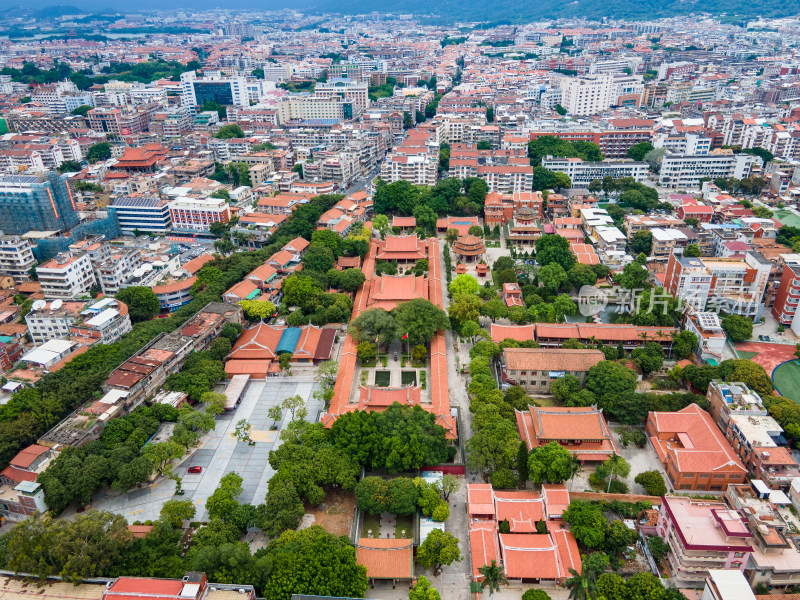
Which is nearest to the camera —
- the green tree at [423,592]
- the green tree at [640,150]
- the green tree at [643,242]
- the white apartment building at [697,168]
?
the green tree at [423,592]

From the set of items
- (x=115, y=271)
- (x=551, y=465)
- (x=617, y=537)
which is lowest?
(x=617, y=537)

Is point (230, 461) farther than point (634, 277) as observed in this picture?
No

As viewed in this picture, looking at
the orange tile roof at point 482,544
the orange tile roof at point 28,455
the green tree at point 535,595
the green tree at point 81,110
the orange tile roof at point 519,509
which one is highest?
the green tree at point 81,110

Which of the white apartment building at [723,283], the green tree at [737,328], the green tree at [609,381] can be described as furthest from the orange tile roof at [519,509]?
the white apartment building at [723,283]

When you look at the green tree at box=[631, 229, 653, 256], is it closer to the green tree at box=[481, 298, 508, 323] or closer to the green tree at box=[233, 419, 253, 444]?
the green tree at box=[481, 298, 508, 323]

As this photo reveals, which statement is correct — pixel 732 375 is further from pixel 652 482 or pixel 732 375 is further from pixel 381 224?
pixel 381 224

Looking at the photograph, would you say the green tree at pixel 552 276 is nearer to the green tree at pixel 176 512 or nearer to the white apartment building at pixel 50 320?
the green tree at pixel 176 512

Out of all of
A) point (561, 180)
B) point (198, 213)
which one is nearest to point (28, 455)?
point (198, 213)

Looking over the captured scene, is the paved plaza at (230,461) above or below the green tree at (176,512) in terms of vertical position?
below
